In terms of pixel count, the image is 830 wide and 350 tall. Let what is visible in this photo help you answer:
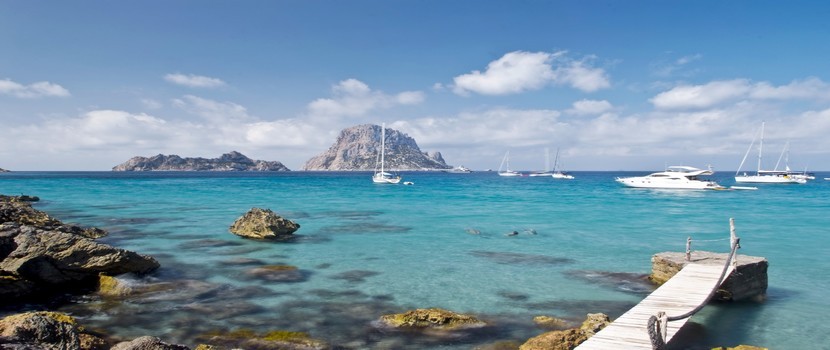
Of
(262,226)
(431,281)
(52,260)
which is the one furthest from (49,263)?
(262,226)

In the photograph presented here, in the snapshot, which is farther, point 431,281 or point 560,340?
point 431,281

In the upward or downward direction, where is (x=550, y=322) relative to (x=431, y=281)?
upward

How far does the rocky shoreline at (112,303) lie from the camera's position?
8.72 m

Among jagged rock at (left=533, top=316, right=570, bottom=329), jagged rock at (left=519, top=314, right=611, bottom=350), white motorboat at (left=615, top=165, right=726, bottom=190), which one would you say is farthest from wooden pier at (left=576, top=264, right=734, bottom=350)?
white motorboat at (left=615, top=165, right=726, bottom=190)

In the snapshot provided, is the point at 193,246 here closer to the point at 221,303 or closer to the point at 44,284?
the point at 44,284

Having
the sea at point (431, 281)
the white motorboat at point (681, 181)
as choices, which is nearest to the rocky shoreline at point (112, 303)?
the sea at point (431, 281)

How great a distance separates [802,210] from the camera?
52.6 meters

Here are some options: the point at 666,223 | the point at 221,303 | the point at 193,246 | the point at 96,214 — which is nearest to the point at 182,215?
the point at 96,214

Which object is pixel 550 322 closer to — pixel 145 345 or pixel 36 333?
pixel 145 345

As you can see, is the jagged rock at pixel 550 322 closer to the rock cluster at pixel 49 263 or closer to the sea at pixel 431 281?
the sea at pixel 431 281

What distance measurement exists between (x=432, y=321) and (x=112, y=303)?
9.67 m

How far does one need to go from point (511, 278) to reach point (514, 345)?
299 inches

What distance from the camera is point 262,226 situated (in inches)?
1113

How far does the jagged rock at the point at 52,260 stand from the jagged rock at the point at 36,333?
754 cm
